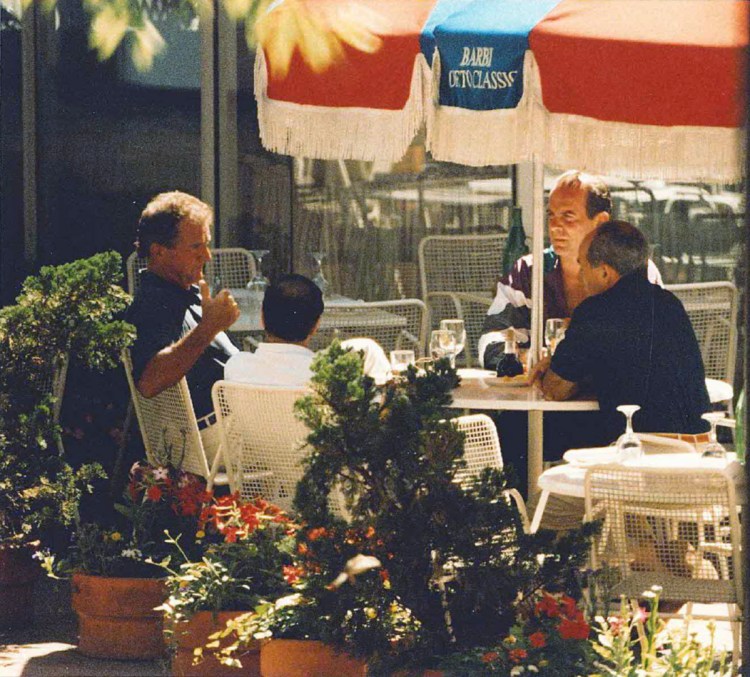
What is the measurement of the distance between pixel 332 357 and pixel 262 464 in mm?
1203

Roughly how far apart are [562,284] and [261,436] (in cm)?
196

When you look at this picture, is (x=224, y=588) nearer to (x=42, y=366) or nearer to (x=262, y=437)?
(x=262, y=437)

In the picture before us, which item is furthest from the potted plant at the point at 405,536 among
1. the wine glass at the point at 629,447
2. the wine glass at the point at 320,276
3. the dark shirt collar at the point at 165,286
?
the wine glass at the point at 320,276

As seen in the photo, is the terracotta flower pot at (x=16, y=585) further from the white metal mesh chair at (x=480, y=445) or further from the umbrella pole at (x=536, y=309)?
the umbrella pole at (x=536, y=309)

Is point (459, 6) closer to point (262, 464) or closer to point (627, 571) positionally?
point (262, 464)

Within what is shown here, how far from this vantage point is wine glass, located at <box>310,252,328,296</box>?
780 centimetres

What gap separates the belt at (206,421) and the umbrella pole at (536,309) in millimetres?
1216

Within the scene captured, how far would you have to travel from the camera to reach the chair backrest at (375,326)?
7687 millimetres

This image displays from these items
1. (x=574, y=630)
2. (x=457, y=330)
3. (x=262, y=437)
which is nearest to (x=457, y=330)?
(x=457, y=330)

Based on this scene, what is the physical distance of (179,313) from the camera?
5.97 meters

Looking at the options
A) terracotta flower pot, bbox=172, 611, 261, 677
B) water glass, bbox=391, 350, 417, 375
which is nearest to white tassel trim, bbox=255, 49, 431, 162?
water glass, bbox=391, 350, 417, 375

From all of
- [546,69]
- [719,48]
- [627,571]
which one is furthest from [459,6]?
[627,571]

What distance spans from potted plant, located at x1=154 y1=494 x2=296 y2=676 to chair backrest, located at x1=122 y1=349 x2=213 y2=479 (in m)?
0.80

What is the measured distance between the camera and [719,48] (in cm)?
521
